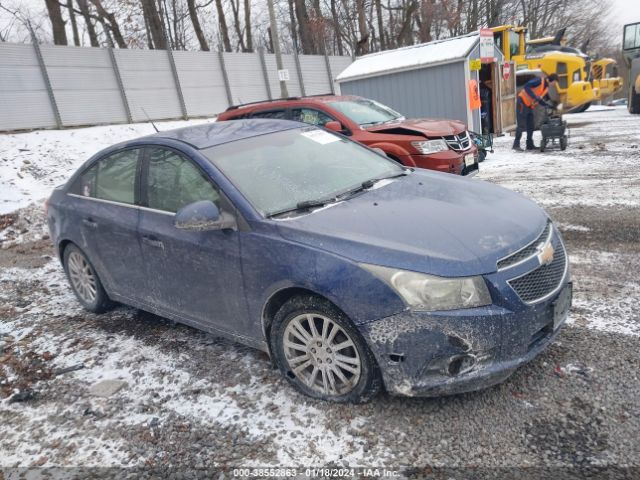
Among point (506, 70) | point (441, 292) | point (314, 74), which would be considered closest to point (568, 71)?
point (506, 70)

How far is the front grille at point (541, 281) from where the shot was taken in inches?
104

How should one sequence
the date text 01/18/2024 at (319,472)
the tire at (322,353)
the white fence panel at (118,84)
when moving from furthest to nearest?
the white fence panel at (118,84), the tire at (322,353), the date text 01/18/2024 at (319,472)

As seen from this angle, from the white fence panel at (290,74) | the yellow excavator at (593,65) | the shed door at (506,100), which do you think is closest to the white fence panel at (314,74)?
the white fence panel at (290,74)

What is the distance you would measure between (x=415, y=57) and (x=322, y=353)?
510 inches

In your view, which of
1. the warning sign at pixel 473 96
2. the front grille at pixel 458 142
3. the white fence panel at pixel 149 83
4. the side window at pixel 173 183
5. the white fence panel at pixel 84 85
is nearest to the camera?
the side window at pixel 173 183

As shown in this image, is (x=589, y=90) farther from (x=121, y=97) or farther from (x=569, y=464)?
(x=569, y=464)

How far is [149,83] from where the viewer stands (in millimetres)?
17031

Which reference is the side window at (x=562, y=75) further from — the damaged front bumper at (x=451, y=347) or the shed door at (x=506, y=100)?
the damaged front bumper at (x=451, y=347)

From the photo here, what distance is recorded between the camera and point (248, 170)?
344cm

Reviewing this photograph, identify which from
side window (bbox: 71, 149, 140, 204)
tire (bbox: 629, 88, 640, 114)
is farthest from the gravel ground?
tire (bbox: 629, 88, 640, 114)

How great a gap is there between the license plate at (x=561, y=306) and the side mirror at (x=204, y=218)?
194 centimetres

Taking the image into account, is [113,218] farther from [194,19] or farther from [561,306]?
[194,19]

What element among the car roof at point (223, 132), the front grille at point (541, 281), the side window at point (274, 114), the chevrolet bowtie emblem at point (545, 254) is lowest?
the front grille at point (541, 281)

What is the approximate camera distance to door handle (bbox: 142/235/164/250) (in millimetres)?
3611
